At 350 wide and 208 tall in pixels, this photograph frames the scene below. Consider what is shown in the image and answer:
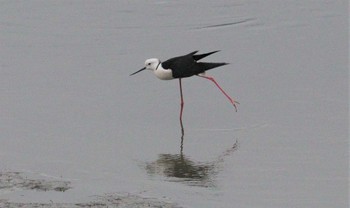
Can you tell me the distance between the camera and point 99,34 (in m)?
17.2

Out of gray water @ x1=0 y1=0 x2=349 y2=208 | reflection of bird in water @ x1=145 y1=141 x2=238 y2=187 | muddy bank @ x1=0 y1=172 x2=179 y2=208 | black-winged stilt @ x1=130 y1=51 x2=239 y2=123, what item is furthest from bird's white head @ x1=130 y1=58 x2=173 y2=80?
muddy bank @ x1=0 y1=172 x2=179 y2=208

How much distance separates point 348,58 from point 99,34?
4.78m

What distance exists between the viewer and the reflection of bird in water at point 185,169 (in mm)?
9406

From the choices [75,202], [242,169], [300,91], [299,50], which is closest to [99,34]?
[299,50]

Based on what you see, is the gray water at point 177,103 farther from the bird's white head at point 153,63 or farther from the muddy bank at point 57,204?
the bird's white head at point 153,63

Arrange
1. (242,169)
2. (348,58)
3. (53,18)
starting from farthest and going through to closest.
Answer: (53,18), (348,58), (242,169)

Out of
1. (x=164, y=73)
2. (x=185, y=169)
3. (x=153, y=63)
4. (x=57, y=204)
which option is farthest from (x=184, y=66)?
(x=57, y=204)

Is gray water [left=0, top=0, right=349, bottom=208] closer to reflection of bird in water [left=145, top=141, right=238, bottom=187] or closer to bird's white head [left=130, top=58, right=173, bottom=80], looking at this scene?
reflection of bird in water [left=145, top=141, right=238, bottom=187]

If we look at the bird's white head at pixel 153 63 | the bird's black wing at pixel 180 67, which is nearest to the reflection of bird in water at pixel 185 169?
the bird's black wing at pixel 180 67

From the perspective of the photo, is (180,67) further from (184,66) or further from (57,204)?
(57,204)

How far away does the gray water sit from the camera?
9.26m

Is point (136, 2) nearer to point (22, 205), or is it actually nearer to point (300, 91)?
point (300, 91)

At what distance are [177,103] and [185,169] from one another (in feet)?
9.76

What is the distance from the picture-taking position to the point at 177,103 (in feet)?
41.8
